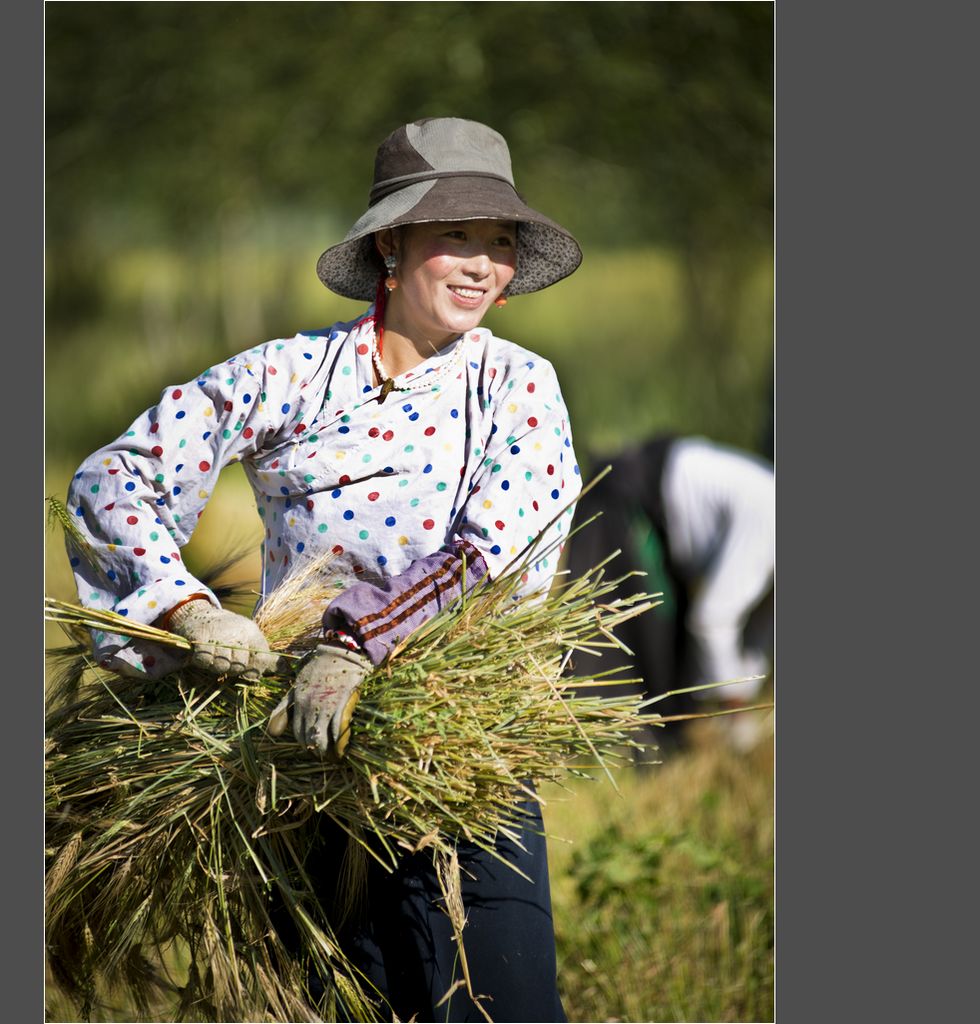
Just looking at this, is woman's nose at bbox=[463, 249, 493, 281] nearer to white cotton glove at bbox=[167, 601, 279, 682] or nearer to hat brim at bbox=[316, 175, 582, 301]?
hat brim at bbox=[316, 175, 582, 301]

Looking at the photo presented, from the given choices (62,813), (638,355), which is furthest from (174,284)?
(62,813)

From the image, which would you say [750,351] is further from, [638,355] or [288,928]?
[288,928]

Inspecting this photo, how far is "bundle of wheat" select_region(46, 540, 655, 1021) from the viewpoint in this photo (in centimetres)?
197

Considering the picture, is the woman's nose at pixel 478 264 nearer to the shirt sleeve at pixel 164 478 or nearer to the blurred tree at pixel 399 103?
the shirt sleeve at pixel 164 478

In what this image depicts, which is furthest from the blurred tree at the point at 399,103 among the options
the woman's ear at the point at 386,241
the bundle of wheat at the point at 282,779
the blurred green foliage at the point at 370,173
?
the bundle of wheat at the point at 282,779

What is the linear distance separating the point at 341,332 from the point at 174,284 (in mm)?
1632

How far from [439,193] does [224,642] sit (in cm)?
82

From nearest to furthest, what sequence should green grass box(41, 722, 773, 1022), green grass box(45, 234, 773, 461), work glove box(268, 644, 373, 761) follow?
work glove box(268, 644, 373, 761) < green grass box(41, 722, 773, 1022) < green grass box(45, 234, 773, 461)

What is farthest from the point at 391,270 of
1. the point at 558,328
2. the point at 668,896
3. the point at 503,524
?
the point at 668,896

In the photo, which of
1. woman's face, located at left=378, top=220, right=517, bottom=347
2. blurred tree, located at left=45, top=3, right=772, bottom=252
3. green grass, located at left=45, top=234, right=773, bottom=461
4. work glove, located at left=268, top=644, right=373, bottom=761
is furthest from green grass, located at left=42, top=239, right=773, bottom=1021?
work glove, located at left=268, top=644, right=373, bottom=761

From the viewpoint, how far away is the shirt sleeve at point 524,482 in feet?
6.93

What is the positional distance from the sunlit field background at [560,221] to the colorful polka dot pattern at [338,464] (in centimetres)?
83

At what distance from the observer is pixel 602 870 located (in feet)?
11.1

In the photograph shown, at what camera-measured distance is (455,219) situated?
2.14 m
